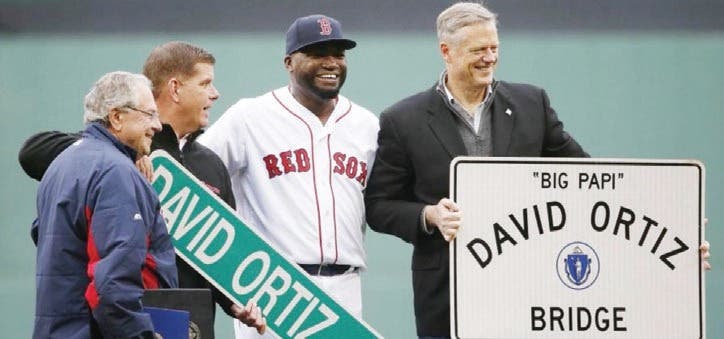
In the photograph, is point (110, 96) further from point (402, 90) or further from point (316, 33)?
point (402, 90)

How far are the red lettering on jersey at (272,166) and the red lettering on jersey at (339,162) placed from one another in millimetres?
195

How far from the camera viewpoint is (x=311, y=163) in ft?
20.3

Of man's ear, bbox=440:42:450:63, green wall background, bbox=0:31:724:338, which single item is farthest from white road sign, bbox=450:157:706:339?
green wall background, bbox=0:31:724:338

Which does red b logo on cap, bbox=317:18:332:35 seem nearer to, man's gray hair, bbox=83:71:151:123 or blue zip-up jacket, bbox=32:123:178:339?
man's gray hair, bbox=83:71:151:123

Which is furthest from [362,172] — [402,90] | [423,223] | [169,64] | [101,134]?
[402,90]

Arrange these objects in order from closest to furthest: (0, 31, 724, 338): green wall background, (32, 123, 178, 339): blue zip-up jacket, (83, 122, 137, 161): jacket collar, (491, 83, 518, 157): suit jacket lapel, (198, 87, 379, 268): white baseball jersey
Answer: (32, 123, 178, 339): blue zip-up jacket → (83, 122, 137, 161): jacket collar → (491, 83, 518, 157): suit jacket lapel → (198, 87, 379, 268): white baseball jersey → (0, 31, 724, 338): green wall background

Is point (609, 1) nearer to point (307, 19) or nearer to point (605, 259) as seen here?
point (307, 19)

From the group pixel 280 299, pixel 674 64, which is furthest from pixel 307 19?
pixel 674 64

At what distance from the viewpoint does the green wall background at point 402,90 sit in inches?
329

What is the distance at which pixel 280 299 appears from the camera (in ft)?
18.7

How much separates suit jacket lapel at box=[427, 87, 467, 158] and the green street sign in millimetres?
621

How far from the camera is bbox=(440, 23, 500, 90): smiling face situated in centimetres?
573

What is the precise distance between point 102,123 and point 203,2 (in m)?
3.21

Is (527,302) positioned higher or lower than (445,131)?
lower
